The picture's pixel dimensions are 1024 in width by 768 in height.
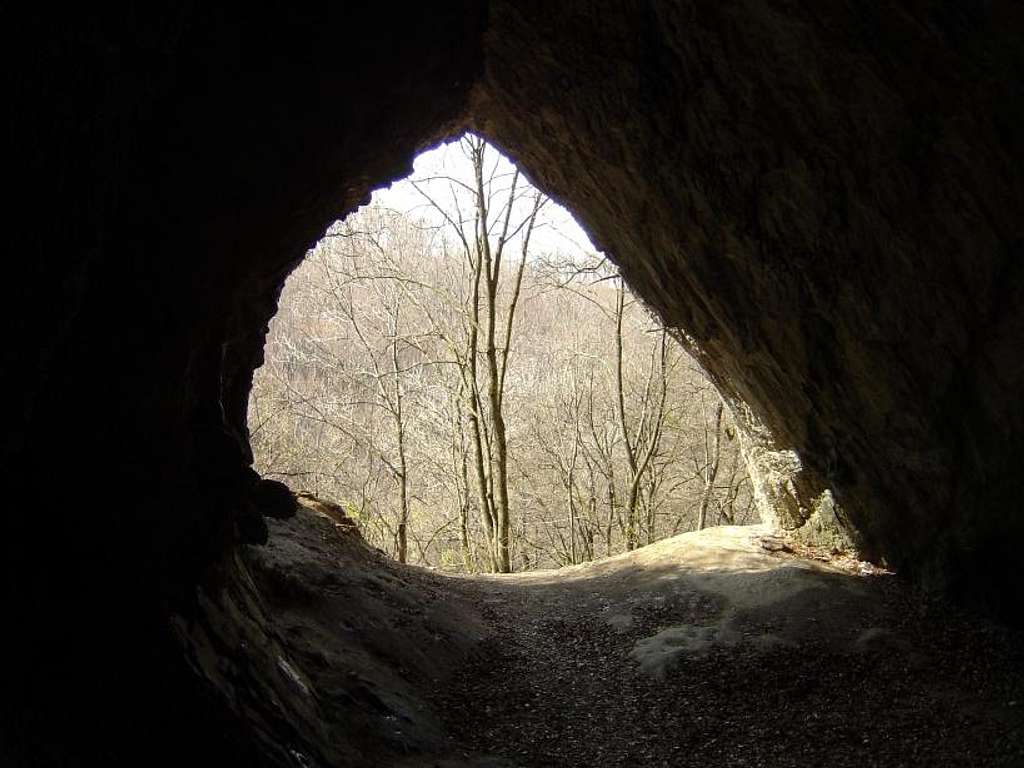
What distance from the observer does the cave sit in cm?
265

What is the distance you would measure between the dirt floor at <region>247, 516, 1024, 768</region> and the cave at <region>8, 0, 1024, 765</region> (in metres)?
0.57

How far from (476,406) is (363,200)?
Result: 756 centimetres

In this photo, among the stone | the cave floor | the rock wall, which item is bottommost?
the cave floor

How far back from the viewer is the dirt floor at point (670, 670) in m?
4.03

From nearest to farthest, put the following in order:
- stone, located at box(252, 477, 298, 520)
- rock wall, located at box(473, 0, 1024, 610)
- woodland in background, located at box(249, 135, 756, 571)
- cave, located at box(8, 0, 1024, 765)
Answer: cave, located at box(8, 0, 1024, 765), rock wall, located at box(473, 0, 1024, 610), stone, located at box(252, 477, 298, 520), woodland in background, located at box(249, 135, 756, 571)

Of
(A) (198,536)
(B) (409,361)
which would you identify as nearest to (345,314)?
(B) (409,361)

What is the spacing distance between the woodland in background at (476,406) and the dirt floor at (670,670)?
591cm

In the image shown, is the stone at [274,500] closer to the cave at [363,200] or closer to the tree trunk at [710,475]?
the cave at [363,200]

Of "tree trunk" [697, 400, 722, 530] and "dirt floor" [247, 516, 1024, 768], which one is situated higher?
"tree trunk" [697, 400, 722, 530]

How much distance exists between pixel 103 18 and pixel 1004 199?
389cm

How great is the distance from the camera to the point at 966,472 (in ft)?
14.5

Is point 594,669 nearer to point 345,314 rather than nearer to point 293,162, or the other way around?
point 293,162

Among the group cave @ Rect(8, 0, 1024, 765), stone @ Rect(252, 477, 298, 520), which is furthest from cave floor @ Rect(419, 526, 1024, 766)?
stone @ Rect(252, 477, 298, 520)

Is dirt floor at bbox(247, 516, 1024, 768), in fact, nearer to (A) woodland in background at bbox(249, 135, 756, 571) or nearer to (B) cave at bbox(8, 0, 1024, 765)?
(B) cave at bbox(8, 0, 1024, 765)
